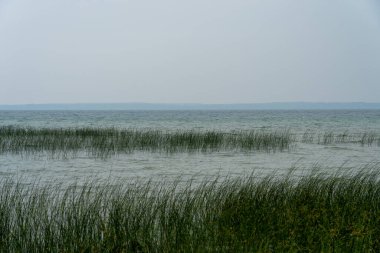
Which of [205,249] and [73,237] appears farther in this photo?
[73,237]

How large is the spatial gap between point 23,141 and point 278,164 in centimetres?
1420

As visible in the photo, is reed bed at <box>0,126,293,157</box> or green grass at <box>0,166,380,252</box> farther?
reed bed at <box>0,126,293,157</box>

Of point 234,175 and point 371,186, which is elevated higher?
point 371,186

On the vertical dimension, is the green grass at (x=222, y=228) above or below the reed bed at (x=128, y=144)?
above

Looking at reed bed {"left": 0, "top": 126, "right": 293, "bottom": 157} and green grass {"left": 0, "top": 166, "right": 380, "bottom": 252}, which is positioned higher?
green grass {"left": 0, "top": 166, "right": 380, "bottom": 252}

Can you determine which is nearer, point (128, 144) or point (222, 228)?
point (222, 228)

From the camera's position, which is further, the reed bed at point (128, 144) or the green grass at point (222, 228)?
the reed bed at point (128, 144)

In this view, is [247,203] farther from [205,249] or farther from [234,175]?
[234,175]

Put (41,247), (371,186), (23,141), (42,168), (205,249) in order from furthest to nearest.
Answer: (23,141), (42,168), (371,186), (41,247), (205,249)

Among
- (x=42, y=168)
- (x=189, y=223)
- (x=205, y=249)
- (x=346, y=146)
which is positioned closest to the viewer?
(x=205, y=249)

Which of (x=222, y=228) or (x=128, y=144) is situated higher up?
(x=222, y=228)

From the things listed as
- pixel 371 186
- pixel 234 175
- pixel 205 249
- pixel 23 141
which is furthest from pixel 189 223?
pixel 23 141

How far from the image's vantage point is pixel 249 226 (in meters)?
7.18

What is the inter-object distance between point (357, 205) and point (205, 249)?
364 cm
